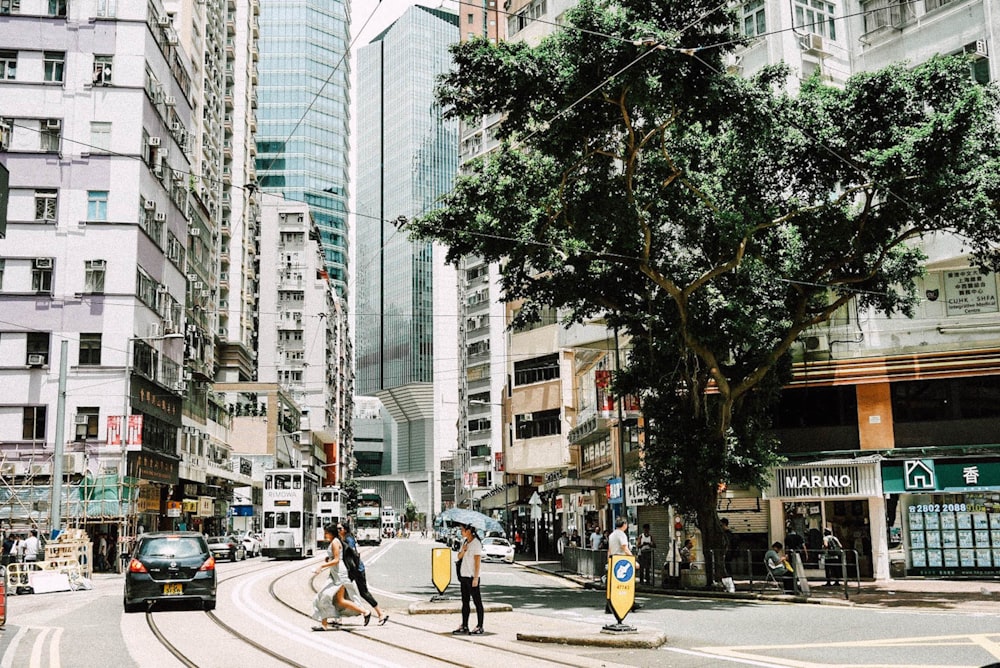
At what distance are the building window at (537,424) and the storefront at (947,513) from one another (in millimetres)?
27935

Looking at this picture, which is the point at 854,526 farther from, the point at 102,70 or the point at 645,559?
the point at 102,70

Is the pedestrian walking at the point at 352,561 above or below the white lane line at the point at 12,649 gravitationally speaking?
above

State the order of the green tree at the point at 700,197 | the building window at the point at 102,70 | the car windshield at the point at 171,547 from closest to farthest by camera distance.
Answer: the car windshield at the point at 171,547 < the green tree at the point at 700,197 < the building window at the point at 102,70

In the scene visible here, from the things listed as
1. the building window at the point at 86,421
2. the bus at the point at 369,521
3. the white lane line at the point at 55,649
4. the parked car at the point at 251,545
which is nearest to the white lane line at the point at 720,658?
the white lane line at the point at 55,649

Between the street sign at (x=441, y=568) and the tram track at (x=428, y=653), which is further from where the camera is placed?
the street sign at (x=441, y=568)

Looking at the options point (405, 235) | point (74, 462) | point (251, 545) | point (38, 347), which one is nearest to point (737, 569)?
point (74, 462)

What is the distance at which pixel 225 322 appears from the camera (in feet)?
252

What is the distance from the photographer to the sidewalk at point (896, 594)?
814 inches

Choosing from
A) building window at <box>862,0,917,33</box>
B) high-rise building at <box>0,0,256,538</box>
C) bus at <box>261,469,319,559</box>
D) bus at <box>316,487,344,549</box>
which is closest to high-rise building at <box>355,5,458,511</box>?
bus at <box>316,487,344,549</box>

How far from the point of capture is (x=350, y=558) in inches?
659

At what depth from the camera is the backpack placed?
1667 centimetres

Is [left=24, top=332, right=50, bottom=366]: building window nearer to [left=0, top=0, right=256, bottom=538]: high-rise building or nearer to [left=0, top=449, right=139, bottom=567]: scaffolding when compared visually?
[left=0, top=0, right=256, bottom=538]: high-rise building

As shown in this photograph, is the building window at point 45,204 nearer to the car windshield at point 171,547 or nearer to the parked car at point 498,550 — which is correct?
the parked car at point 498,550

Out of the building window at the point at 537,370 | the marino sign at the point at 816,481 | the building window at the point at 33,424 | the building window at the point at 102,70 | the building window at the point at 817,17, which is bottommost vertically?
the marino sign at the point at 816,481
